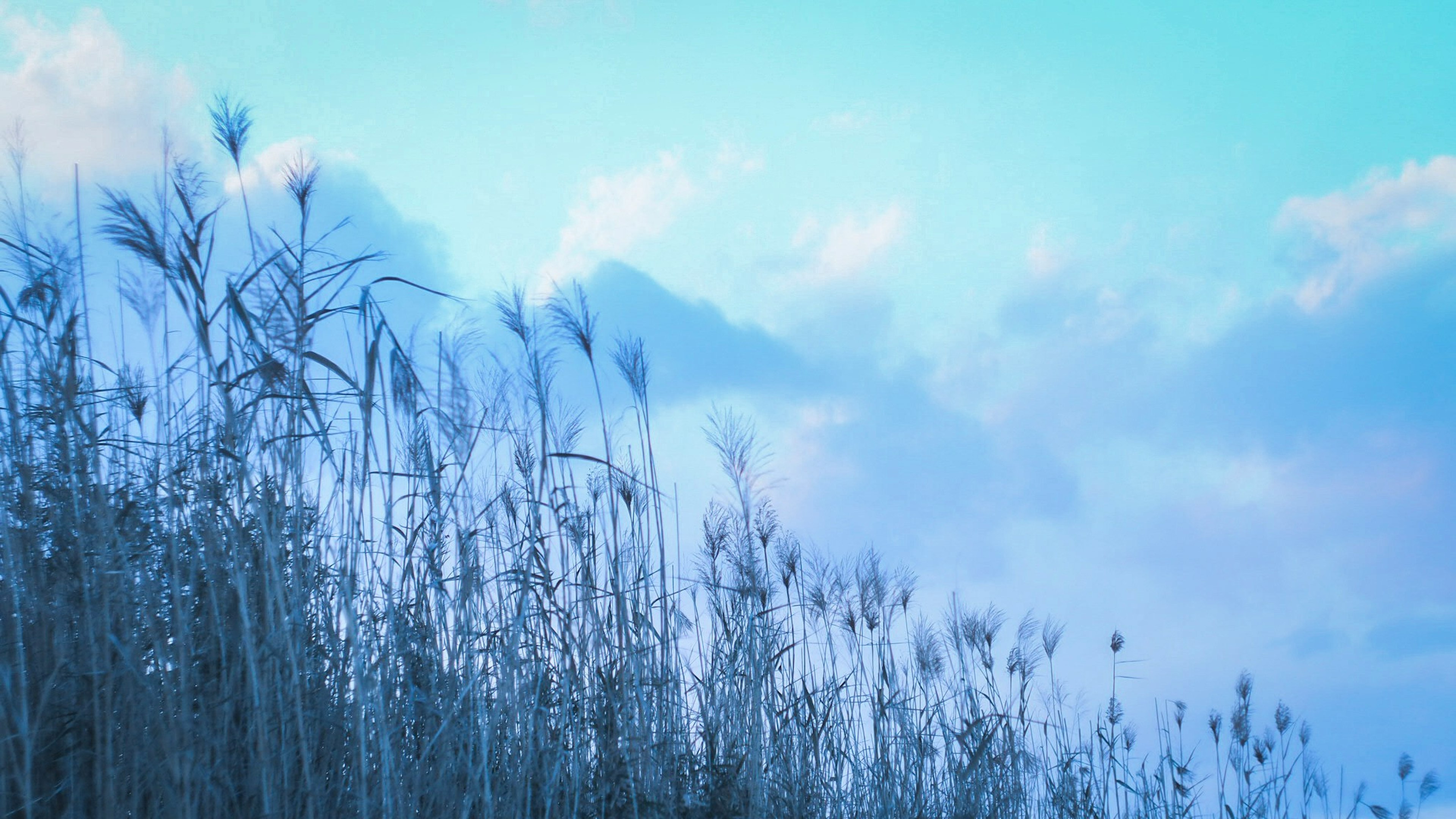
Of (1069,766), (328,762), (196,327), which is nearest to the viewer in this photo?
(196,327)

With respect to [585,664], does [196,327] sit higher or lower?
higher

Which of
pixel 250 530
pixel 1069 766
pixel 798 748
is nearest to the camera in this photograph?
pixel 250 530

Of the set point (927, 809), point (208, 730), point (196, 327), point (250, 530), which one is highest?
point (196, 327)

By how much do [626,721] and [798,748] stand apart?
0.85 m

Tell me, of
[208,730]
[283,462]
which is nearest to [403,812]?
[208,730]

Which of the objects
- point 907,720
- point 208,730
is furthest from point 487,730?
Answer: point 907,720

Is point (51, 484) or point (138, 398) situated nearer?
point (51, 484)

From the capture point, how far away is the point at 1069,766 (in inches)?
159

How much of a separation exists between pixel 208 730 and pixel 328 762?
0.97ft

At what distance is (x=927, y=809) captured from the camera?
3637 millimetres

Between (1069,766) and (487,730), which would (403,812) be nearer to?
(487,730)

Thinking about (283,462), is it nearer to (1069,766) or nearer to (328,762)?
(328,762)

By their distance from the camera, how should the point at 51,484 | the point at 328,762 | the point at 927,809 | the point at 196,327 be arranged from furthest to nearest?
1. the point at 927,809
2. the point at 51,484
3. the point at 328,762
4. the point at 196,327

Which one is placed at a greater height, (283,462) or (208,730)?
(283,462)
